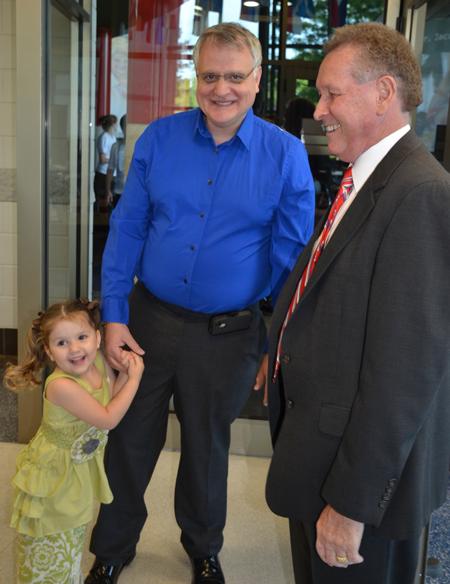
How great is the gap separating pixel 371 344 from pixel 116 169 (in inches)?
89.6

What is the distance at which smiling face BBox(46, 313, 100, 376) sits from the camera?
170 cm

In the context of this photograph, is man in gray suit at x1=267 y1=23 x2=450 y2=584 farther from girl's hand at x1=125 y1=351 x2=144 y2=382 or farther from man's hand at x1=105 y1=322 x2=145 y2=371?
man's hand at x1=105 y1=322 x2=145 y2=371

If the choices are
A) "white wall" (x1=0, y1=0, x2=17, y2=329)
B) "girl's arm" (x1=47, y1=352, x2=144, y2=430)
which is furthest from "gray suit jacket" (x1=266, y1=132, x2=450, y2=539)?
"white wall" (x1=0, y1=0, x2=17, y2=329)

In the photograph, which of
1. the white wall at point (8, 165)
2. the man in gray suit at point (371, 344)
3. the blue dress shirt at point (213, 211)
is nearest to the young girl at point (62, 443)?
the blue dress shirt at point (213, 211)

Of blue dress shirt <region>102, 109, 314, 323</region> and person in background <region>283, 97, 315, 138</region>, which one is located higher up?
person in background <region>283, 97, 315, 138</region>

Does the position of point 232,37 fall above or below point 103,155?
above

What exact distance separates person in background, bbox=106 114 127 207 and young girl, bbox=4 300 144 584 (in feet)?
4.73

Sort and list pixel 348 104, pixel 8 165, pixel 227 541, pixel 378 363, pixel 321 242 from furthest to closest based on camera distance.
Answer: pixel 8 165 < pixel 227 541 < pixel 321 242 < pixel 348 104 < pixel 378 363

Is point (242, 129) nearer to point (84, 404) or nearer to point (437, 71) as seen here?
point (84, 404)

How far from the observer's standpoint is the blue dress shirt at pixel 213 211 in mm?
1939

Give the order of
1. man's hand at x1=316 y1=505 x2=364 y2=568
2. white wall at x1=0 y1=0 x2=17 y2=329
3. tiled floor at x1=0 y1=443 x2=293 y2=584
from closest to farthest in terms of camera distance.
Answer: man's hand at x1=316 y1=505 x2=364 y2=568 < tiled floor at x1=0 y1=443 x2=293 y2=584 < white wall at x1=0 y1=0 x2=17 y2=329

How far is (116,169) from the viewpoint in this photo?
3148 millimetres

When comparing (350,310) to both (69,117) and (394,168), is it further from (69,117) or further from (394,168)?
(69,117)

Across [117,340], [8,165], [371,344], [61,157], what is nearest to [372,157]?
[371,344]
